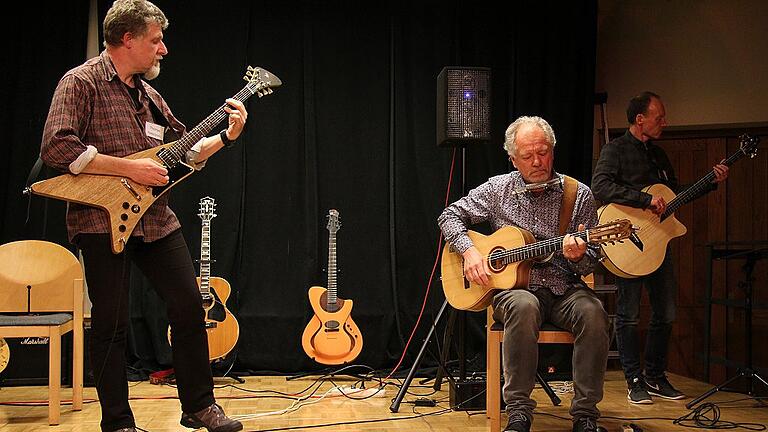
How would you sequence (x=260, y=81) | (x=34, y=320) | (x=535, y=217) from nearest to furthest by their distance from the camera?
(x=260, y=81), (x=535, y=217), (x=34, y=320)

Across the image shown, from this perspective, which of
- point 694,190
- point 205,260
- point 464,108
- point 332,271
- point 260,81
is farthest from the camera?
point 332,271

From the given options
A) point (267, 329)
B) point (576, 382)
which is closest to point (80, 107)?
point (576, 382)

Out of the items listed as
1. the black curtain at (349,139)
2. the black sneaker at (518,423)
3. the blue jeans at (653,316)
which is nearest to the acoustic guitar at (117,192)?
the black sneaker at (518,423)

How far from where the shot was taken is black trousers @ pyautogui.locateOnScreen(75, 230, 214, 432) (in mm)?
2549

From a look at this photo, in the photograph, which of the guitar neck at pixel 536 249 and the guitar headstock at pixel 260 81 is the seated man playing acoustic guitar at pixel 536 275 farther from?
the guitar headstock at pixel 260 81

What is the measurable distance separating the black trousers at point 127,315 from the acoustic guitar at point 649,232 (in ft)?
7.30

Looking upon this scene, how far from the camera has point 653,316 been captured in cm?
412

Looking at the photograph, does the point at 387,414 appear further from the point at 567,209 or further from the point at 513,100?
the point at 513,100

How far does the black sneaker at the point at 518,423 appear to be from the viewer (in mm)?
2781

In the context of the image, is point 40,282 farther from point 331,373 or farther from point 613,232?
point 613,232

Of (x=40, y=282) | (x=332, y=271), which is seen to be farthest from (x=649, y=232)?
(x=40, y=282)

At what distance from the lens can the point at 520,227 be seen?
3.20 m

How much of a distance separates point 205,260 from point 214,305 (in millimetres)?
282

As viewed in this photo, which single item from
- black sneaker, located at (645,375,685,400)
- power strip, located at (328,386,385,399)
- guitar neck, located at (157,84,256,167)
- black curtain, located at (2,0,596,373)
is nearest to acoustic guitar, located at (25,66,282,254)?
guitar neck, located at (157,84,256,167)
